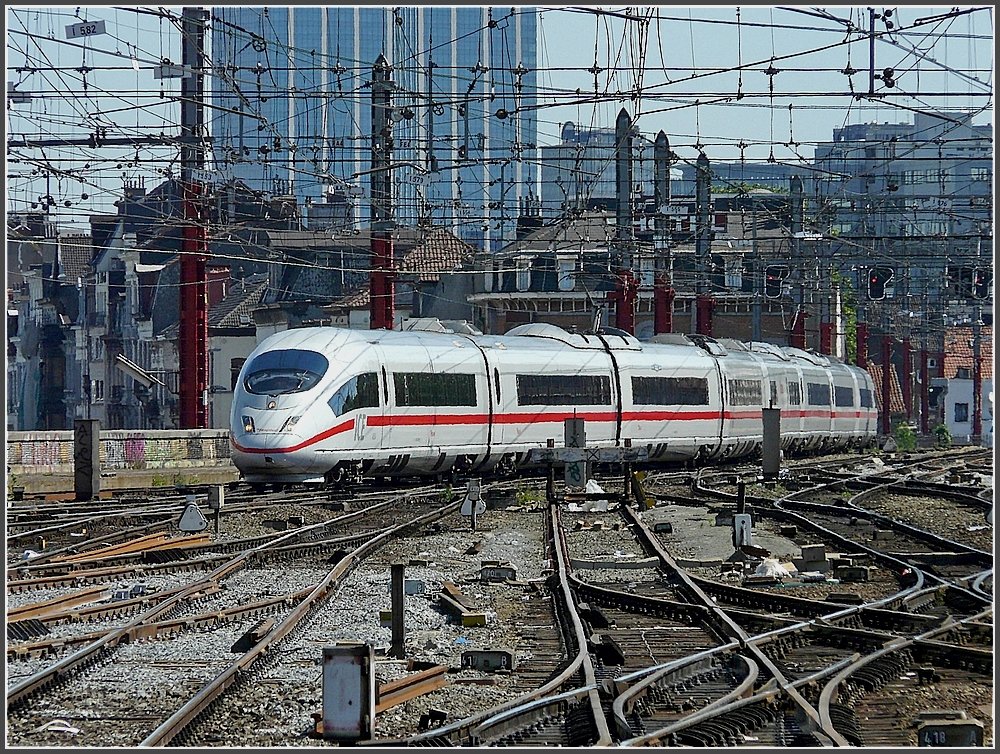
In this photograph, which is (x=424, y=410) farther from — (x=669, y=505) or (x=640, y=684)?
(x=640, y=684)

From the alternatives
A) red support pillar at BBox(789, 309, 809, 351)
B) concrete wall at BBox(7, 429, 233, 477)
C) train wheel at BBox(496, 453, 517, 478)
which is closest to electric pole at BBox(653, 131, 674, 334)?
train wheel at BBox(496, 453, 517, 478)

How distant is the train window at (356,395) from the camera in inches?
1025

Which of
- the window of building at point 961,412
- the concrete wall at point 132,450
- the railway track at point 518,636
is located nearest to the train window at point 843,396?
the concrete wall at point 132,450

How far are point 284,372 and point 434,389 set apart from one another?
4.11 m

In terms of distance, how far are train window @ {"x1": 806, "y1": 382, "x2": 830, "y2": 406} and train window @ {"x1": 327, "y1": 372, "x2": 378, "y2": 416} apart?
25728mm

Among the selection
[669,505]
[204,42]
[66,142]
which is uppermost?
[204,42]

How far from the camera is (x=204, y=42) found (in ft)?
101

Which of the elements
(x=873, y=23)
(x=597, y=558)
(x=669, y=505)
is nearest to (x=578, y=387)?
(x=669, y=505)

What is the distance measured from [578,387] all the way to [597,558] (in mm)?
16011

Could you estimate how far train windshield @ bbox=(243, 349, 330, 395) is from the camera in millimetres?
25719

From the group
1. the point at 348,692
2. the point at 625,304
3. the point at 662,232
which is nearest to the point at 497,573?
the point at 348,692

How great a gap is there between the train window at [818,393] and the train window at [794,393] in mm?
1130

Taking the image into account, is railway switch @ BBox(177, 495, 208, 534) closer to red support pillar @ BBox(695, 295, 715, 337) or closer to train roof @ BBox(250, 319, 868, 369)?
train roof @ BBox(250, 319, 868, 369)

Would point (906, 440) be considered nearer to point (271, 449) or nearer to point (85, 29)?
point (271, 449)
